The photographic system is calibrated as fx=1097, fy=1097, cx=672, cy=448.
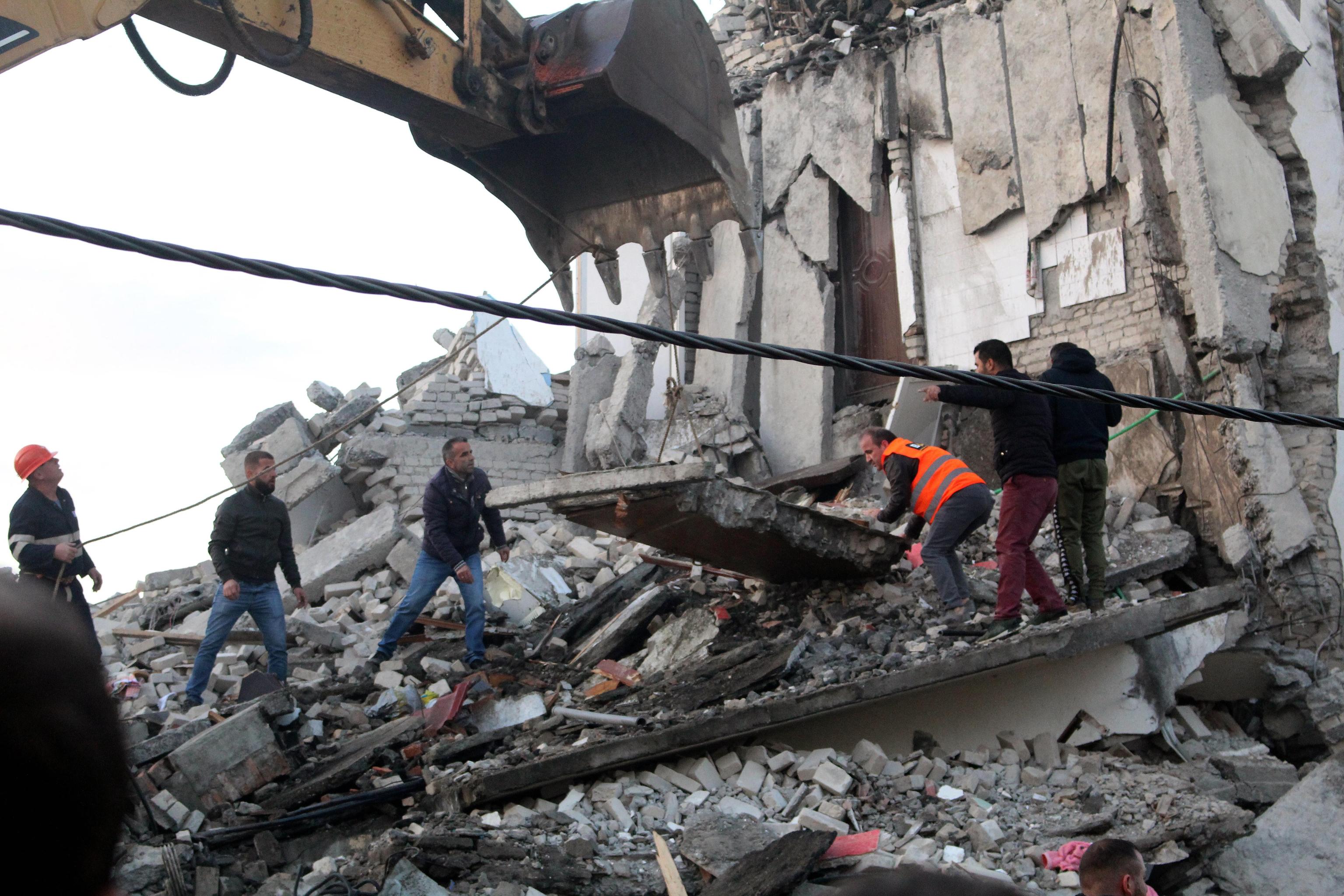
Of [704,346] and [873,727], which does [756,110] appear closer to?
[873,727]

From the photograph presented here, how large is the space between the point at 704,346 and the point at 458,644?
5475 mm

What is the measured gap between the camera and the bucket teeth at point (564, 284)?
560 centimetres

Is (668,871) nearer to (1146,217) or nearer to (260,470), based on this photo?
(260,470)

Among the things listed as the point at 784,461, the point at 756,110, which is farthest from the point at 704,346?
the point at 756,110

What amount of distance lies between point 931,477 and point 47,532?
16.5ft

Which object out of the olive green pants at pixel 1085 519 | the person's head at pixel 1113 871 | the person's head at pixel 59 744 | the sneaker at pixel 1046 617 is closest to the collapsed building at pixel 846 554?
the sneaker at pixel 1046 617

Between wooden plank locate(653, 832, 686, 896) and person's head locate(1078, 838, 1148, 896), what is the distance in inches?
64.3

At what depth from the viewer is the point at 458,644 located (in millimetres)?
8094

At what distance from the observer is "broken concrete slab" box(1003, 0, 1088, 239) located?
31.2 feet

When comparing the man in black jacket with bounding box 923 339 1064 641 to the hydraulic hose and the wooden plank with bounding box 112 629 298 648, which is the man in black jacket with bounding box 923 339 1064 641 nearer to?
the hydraulic hose

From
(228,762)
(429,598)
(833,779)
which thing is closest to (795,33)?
(429,598)

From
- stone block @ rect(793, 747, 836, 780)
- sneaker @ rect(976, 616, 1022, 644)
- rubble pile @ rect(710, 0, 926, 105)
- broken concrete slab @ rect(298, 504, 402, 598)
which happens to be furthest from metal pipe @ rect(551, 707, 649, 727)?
rubble pile @ rect(710, 0, 926, 105)

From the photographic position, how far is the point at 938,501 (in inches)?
259

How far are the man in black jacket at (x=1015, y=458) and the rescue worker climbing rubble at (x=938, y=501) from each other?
0.45m
